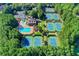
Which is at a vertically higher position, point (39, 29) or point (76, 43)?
point (39, 29)

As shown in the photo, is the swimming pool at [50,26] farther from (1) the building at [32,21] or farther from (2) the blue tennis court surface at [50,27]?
(1) the building at [32,21]

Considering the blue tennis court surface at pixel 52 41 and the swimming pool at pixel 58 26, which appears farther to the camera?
the swimming pool at pixel 58 26

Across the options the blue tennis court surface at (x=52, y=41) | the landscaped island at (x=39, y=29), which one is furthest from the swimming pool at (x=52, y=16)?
the blue tennis court surface at (x=52, y=41)

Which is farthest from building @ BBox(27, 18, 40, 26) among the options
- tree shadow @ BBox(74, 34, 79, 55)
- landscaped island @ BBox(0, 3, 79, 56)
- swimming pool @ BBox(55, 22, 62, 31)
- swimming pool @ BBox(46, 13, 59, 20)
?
tree shadow @ BBox(74, 34, 79, 55)

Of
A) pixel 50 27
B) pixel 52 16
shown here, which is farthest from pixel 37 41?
pixel 52 16

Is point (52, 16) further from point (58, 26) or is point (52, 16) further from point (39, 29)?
point (39, 29)

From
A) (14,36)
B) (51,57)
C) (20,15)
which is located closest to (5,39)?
(14,36)

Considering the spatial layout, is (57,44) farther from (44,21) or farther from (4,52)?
(4,52)

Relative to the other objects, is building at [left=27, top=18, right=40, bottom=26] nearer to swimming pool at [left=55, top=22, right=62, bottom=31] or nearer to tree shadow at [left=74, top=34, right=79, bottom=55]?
swimming pool at [left=55, top=22, right=62, bottom=31]
